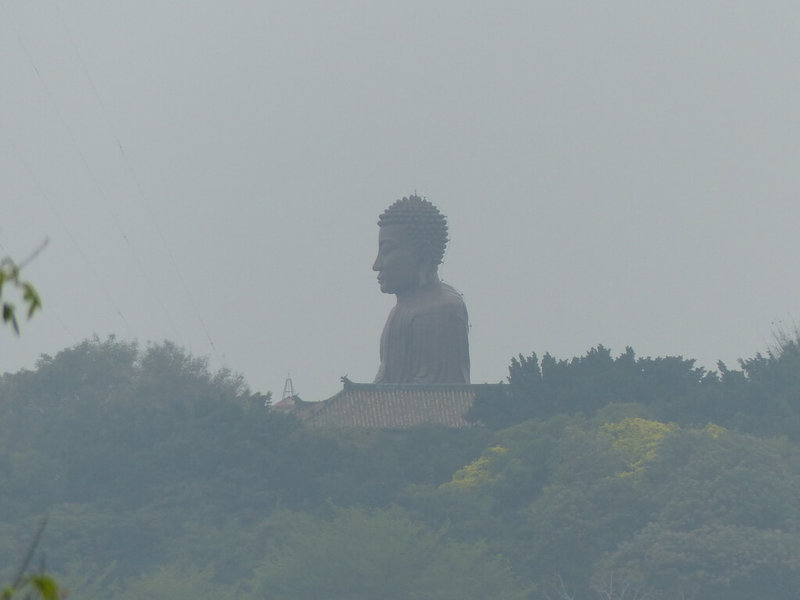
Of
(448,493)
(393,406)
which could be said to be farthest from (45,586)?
(393,406)

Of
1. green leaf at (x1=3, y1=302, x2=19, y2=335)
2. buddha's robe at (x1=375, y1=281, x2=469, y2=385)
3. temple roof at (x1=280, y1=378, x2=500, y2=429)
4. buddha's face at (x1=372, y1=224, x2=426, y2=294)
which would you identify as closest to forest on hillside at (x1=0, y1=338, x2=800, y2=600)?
temple roof at (x1=280, y1=378, x2=500, y2=429)

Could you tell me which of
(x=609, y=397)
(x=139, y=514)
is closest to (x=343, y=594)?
(x=139, y=514)

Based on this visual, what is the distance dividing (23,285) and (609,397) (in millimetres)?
41487

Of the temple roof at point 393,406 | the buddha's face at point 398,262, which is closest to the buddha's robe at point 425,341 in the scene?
the buddha's face at point 398,262

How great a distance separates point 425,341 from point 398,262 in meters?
2.09

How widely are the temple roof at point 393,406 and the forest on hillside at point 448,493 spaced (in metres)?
0.99

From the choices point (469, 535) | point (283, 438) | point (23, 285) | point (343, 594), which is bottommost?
point (23, 285)

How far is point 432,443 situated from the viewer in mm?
45438

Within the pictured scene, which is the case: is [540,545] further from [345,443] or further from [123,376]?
[123,376]

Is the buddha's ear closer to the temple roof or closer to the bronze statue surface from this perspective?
the bronze statue surface

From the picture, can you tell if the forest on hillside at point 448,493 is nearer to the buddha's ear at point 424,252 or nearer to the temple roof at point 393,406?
the temple roof at point 393,406

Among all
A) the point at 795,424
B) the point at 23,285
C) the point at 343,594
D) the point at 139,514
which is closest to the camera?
the point at 23,285

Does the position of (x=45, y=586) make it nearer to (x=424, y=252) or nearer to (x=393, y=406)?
(x=393, y=406)

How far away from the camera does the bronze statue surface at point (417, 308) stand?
4978cm
